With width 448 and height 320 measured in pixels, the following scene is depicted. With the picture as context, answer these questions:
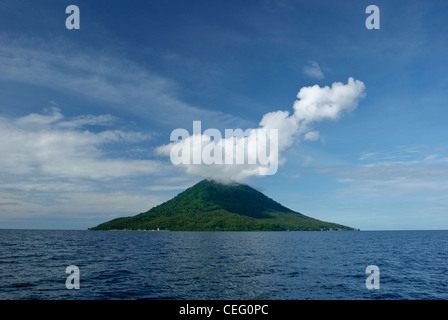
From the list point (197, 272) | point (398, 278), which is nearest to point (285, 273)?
point (197, 272)

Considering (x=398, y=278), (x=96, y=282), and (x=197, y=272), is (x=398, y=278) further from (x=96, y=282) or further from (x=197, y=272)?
(x=96, y=282)

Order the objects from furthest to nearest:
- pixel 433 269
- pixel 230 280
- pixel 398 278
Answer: pixel 433 269
pixel 398 278
pixel 230 280
